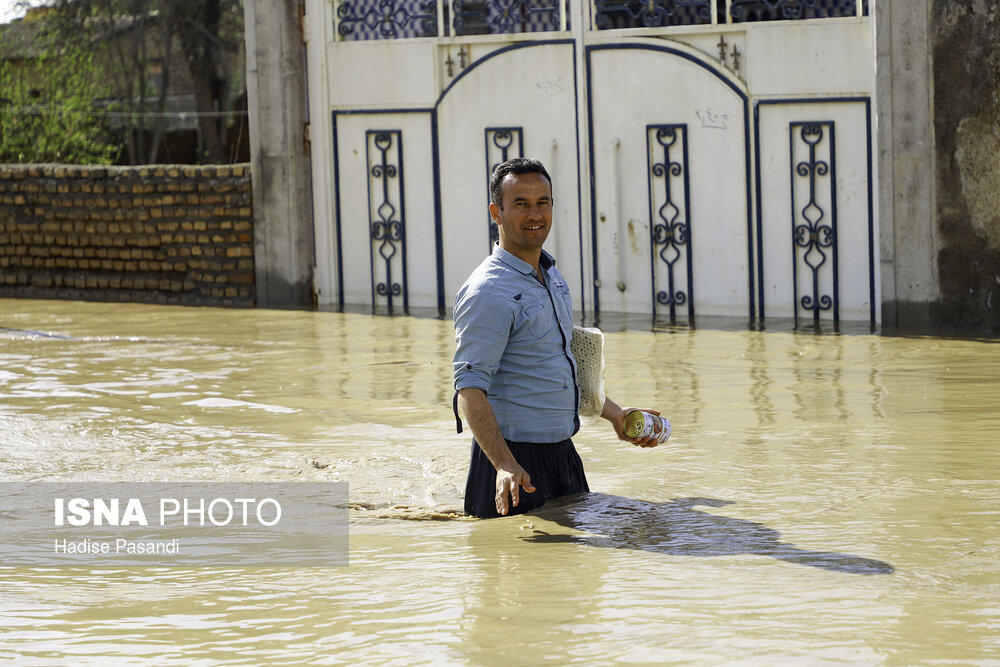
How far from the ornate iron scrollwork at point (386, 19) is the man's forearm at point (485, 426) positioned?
6.99 metres

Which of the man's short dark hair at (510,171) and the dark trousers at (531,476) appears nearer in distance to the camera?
the man's short dark hair at (510,171)

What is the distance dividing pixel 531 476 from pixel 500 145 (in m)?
6.34

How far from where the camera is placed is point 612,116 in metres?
10.4

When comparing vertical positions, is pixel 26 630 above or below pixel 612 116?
below

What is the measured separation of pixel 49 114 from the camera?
51.0 ft

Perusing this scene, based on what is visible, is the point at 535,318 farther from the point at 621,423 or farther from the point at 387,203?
the point at 387,203

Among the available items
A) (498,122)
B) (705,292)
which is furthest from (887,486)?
(498,122)

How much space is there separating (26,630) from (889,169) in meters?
7.05

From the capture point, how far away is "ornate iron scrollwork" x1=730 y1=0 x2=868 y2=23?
9.56 metres

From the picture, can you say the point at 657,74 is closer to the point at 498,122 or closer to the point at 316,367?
the point at 498,122

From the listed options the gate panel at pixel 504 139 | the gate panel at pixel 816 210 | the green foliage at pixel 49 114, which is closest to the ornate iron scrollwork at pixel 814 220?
the gate panel at pixel 816 210

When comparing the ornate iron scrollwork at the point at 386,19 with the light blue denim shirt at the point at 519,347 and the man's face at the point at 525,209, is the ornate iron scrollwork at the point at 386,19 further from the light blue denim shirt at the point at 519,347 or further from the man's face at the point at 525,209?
the man's face at the point at 525,209

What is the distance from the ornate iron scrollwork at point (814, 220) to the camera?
973cm

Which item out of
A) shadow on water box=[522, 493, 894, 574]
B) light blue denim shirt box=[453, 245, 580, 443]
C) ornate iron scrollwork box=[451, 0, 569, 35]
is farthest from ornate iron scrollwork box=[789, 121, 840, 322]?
light blue denim shirt box=[453, 245, 580, 443]
